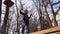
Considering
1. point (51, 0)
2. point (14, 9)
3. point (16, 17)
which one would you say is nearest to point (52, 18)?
point (51, 0)

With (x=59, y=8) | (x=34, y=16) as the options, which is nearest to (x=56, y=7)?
(x=59, y=8)

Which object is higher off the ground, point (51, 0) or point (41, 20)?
point (51, 0)

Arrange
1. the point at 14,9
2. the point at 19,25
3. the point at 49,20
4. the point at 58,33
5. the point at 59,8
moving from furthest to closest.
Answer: the point at 14,9, the point at 19,25, the point at 59,8, the point at 49,20, the point at 58,33

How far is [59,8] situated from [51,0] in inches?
8.4

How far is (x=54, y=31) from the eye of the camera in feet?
2.12

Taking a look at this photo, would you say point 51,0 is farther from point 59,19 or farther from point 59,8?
point 59,19

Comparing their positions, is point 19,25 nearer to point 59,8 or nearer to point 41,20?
point 41,20

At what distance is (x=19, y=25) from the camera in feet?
7.77

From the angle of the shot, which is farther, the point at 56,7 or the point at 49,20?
the point at 56,7

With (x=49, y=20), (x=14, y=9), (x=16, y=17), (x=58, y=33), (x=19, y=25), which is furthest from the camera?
(x=14, y=9)

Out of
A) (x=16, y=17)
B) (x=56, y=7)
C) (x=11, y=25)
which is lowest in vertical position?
(x=11, y=25)

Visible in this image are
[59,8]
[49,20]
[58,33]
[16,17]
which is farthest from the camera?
[16,17]

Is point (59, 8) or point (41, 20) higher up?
point (59, 8)

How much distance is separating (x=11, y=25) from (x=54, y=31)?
6.45 feet
